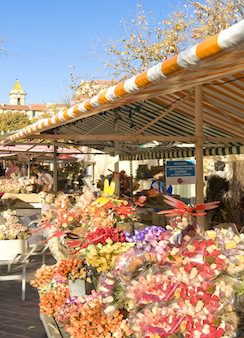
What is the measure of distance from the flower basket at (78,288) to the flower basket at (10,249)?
185 cm

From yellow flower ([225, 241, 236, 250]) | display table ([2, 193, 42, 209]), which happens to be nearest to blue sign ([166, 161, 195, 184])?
yellow flower ([225, 241, 236, 250])

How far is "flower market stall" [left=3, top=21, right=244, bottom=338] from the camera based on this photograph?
1.89 meters

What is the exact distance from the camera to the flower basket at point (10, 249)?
5246 millimetres

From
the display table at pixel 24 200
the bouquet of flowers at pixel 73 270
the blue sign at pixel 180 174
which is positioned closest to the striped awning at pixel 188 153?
the blue sign at pixel 180 174

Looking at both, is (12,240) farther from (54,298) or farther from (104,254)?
(104,254)

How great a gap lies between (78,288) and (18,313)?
170cm

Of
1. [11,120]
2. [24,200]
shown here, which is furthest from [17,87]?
[24,200]

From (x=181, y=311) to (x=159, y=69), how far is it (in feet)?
3.26

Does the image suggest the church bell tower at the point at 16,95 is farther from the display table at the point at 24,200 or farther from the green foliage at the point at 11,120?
the display table at the point at 24,200

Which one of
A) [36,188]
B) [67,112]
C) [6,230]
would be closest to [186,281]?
[67,112]

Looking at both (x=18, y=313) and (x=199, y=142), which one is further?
(x=18, y=313)

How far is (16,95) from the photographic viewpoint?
112000 mm

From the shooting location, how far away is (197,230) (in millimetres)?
2371

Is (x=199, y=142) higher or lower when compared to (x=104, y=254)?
higher
